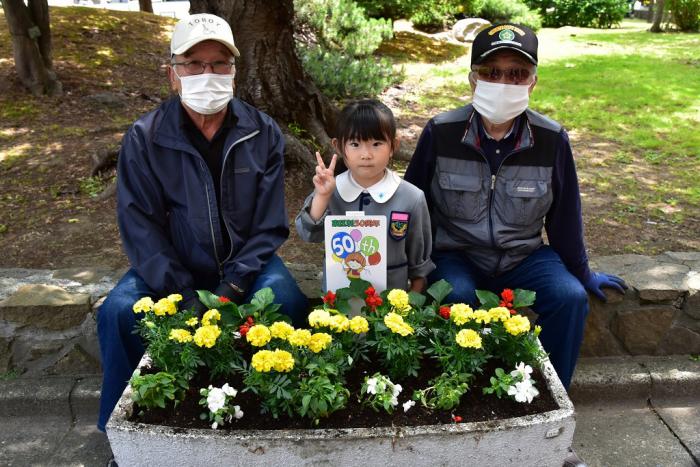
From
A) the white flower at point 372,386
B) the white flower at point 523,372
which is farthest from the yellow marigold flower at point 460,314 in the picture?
the white flower at point 372,386

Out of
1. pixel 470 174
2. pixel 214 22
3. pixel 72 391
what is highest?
pixel 214 22

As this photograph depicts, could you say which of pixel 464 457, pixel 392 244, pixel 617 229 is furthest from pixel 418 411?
pixel 617 229

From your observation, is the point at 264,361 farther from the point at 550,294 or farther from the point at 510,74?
the point at 510,74

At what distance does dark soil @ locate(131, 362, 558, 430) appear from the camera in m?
1.89

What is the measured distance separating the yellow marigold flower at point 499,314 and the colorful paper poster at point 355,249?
51 centimetres

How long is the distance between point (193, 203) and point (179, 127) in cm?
34

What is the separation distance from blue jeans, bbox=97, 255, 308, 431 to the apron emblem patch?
20.8 inches

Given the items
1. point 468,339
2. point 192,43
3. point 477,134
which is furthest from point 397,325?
point 192,43

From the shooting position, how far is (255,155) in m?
2.69

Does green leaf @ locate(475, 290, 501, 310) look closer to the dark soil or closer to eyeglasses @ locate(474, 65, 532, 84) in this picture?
the dark soil

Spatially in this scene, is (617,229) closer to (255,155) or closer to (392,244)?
(392,244)

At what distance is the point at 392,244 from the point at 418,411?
829mm

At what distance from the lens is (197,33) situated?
99.0 inches

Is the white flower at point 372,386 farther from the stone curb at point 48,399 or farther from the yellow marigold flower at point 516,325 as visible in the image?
the stone curb at point 48,399
